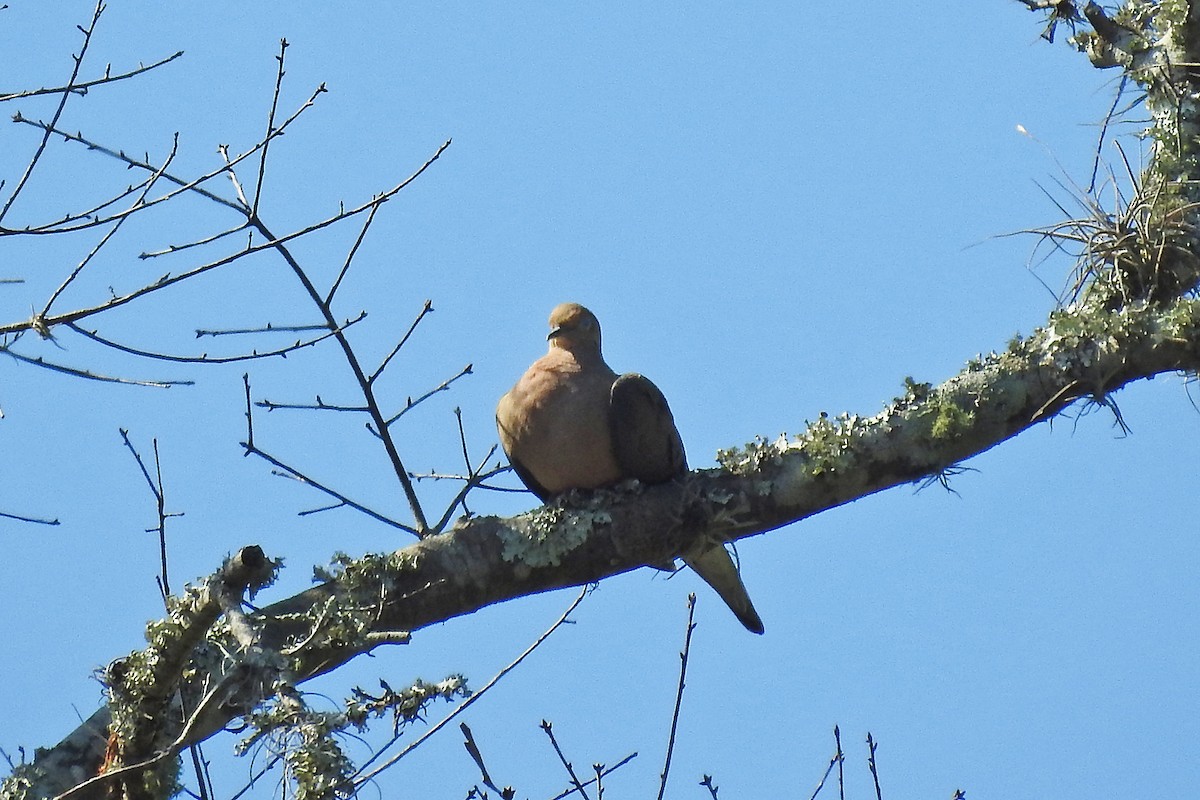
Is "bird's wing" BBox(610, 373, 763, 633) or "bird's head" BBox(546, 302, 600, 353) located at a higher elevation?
"bird's head" BBox(546, 302, 600, 353)

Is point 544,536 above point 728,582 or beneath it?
above

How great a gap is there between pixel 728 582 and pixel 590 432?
0.78m

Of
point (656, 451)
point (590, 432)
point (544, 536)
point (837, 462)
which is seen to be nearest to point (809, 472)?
point (837, 462)

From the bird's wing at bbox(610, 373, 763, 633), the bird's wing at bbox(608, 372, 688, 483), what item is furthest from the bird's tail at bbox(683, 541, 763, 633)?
the bird's wing at bbox(608, 372, 688, 483)

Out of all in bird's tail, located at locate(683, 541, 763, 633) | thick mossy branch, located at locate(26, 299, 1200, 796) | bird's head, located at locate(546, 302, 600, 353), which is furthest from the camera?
bird's head, located at locate(546, 302, 600, 353)

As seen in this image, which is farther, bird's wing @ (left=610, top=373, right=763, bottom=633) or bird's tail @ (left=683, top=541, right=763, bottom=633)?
bird's tail @ (left=683, top=541, right=763, bottom=633)

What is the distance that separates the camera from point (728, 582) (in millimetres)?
5215

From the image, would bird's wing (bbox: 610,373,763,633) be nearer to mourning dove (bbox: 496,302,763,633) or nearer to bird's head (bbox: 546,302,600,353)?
mourning dove (bbox: 496,302,763,633)

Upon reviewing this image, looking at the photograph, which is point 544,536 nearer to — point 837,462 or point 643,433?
point 643,433

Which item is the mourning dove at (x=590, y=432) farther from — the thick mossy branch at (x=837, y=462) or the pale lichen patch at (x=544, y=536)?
the pale lichen patch at (x=544, y=536)

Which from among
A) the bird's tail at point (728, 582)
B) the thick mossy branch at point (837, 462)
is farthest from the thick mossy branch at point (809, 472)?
the bird's tail at point (728, 582)

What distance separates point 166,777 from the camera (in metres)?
3.73

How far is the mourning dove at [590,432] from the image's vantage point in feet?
16.2

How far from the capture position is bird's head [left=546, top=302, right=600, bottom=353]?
5.69 m
